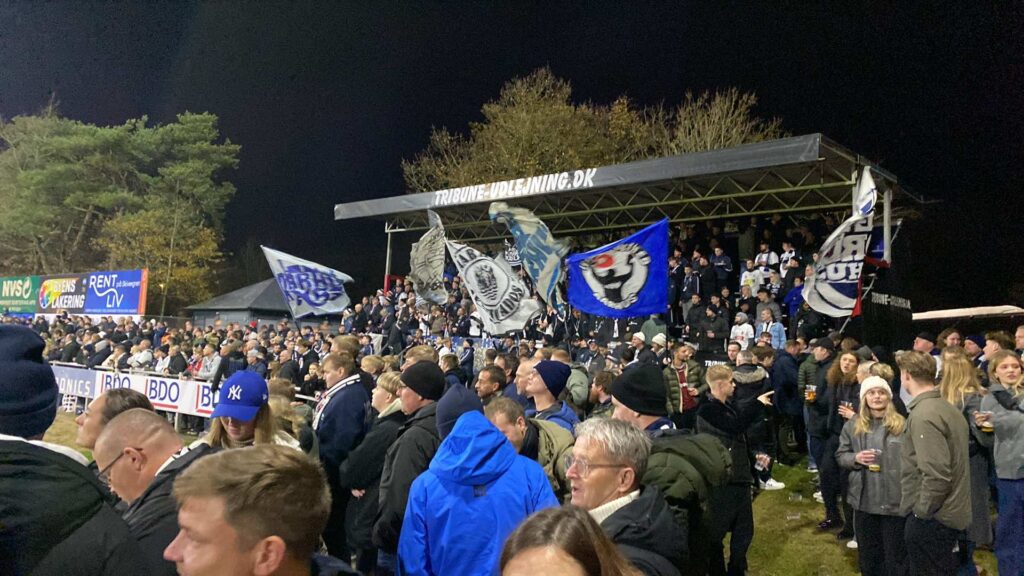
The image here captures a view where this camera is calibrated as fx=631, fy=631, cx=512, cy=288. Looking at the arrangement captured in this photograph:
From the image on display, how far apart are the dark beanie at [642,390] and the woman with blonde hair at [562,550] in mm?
2239

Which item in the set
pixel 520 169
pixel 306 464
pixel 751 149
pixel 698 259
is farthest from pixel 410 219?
pixel 306 464

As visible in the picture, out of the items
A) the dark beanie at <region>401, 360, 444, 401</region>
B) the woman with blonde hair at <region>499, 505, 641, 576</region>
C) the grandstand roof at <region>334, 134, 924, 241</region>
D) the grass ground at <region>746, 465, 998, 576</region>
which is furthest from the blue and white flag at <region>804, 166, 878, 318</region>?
the woman with blonde hair at <region>499, 505, 641, 576</region>

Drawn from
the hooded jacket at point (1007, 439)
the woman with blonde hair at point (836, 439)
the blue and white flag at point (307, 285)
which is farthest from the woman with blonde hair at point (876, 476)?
the blue and white flag at point (307, 285)

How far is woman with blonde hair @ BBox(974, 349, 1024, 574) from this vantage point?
4.62m

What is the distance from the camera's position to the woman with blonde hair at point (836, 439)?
21.4 ft

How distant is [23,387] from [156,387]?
13.5 meters

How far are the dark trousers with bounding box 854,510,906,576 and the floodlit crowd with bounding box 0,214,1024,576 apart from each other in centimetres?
1

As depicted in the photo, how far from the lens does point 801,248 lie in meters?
14.7

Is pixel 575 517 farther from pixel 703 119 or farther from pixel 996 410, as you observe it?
pixel 703 119

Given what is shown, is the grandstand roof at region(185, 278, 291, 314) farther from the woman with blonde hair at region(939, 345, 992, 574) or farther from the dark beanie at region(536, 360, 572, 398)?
the woman with blonde hair at region(939, 345, 992, 574)

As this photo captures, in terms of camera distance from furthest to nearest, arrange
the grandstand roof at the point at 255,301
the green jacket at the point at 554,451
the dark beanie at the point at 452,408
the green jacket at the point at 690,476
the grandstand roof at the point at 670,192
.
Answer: the grandstand roof at the point at 255,301 → the grandstand roof at the point at 670,192 → the green jacket at the point at 554,451 → the dark beanie at the point at 452,408 → the green jacket at the point at 690,476

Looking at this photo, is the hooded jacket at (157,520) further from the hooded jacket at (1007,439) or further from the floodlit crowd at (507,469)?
the hooded jacket at (1007,439)

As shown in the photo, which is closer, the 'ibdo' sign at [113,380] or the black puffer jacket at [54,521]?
the black puffer jacket at [54,521]

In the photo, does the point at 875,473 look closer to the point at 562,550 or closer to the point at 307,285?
the point at 562,550
